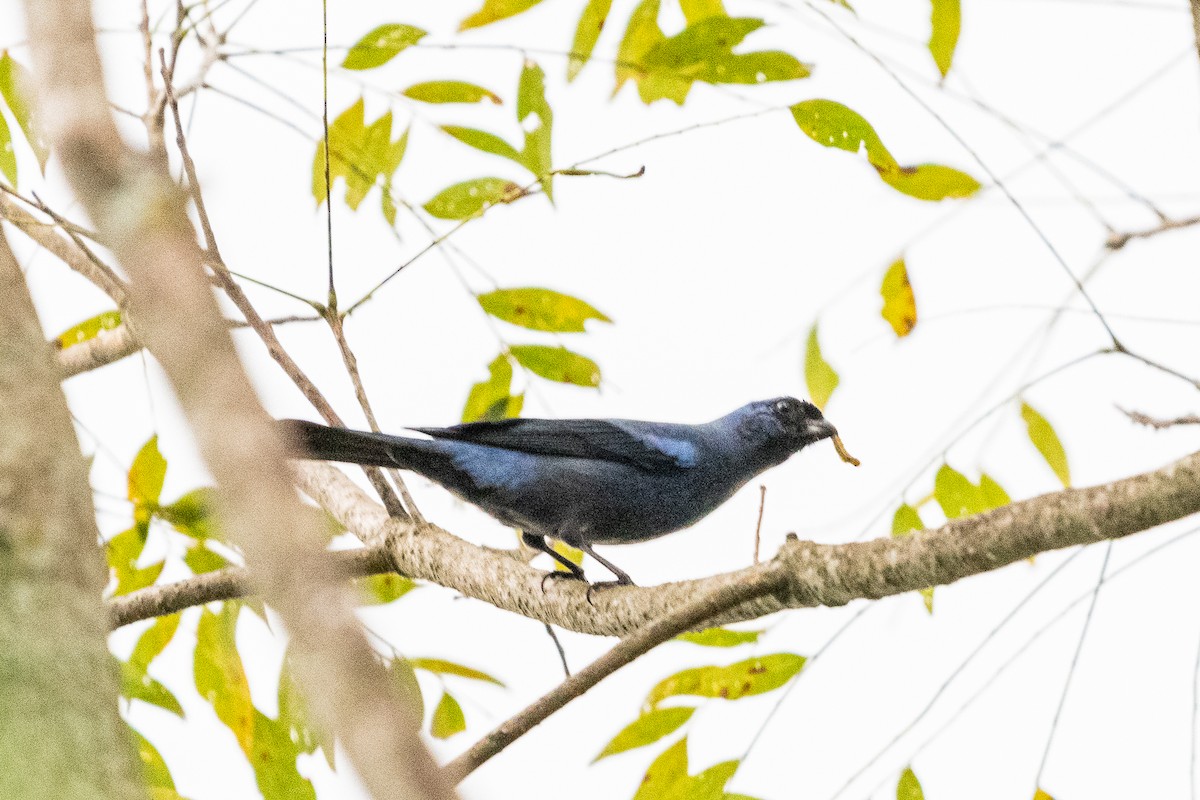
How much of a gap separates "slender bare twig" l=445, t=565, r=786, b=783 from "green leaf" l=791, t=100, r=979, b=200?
121 cm

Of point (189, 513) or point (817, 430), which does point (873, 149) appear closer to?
point (817, 430)

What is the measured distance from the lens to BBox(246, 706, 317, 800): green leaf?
12.1ft

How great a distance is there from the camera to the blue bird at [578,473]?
4484mm

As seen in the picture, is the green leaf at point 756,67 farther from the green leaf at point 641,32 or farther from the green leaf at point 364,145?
the green leaf at point 364,145

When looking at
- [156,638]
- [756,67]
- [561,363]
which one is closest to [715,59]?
[756,67]

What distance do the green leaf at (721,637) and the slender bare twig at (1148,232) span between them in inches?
63.7

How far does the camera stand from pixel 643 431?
15.9ft

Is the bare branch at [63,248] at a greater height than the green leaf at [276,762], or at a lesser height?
greater

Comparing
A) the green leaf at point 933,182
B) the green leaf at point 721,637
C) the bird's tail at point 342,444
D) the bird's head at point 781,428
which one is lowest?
the green leaf at point 721,637

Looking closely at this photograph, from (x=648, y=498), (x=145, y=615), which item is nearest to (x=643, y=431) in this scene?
(x=648, y=498)

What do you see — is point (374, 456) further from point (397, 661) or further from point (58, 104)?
point (58, 104)

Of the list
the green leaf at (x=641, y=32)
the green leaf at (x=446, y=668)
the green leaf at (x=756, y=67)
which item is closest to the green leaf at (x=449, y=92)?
the green leaf at (x=641, y=32)

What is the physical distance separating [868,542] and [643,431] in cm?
249

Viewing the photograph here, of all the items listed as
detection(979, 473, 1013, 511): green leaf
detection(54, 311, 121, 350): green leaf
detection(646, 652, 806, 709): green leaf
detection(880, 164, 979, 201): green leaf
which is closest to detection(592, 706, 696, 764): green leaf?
detection(646, 652, 806, 709): green leaf
